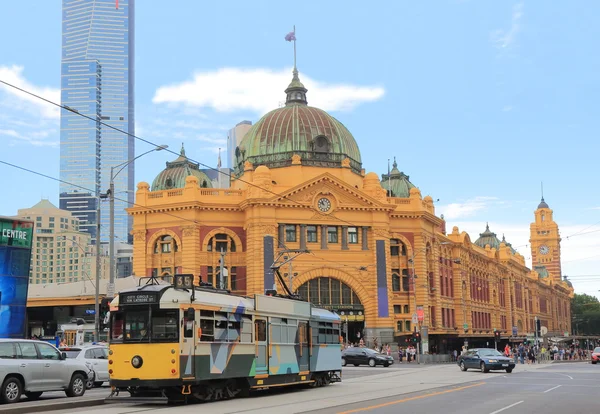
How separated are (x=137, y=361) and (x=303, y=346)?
7680 mm

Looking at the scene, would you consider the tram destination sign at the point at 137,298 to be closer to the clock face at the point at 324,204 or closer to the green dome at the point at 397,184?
the clock face at the point at 324,204

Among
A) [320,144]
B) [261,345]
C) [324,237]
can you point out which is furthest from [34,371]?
[320,144]

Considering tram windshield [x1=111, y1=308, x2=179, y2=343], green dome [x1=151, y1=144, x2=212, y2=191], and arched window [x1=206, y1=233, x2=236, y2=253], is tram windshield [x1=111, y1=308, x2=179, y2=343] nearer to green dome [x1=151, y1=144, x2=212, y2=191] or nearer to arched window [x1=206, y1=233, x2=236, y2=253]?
arched window [x1=206, y1=233, x2=236, y2=253]

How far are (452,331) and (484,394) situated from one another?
199ft

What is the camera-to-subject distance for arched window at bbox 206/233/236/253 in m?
72.2

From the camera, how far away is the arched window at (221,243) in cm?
7225

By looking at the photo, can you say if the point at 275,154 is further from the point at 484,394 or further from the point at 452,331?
the point at 484,394

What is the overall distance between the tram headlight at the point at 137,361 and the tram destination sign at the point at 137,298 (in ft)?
4.71

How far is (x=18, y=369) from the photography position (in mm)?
21797

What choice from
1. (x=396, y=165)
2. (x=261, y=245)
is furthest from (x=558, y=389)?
(x=396, y=165)

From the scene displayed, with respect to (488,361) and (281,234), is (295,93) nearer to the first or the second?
(281,234)

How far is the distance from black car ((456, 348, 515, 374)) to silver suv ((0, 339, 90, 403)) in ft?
75.5

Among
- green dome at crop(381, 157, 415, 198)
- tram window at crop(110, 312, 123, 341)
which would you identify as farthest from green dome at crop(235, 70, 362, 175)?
tram window at crop(110, 312, 123, 341)

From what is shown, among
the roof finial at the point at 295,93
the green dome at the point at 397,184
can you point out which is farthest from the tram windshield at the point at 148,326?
the green dome at the point at 397,184
